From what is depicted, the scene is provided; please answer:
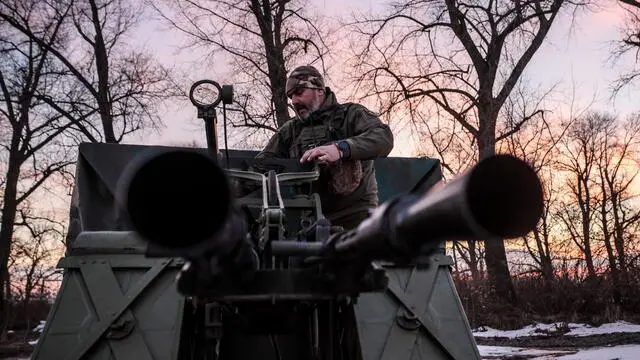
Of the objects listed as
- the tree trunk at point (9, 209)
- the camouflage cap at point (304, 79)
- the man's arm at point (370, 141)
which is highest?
the tree trunk at point (9, 209)

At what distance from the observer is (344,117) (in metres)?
4.14

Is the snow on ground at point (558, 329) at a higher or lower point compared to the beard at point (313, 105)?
lower

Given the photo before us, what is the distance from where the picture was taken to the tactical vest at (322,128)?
13.6 ft

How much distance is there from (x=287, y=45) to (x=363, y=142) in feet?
41.3

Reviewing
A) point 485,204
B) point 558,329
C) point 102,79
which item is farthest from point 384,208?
point 102,79

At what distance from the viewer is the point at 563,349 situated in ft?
33.0

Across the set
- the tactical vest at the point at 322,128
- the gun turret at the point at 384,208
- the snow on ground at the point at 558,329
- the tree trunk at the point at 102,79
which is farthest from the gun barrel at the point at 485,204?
the tree trunk at the point at 102,79

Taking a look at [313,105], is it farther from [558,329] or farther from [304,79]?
[558,329]

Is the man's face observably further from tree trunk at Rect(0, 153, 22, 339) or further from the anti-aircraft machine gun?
tree trunk at Rect(0, 153, 22, 339)

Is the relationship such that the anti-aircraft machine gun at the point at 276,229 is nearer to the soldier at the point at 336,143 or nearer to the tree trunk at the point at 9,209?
the soldier at the point at 336,143

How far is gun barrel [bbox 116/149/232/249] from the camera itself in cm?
148

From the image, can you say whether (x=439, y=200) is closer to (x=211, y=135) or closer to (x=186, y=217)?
(x=186, y=217)

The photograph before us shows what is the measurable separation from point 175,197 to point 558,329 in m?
12.5

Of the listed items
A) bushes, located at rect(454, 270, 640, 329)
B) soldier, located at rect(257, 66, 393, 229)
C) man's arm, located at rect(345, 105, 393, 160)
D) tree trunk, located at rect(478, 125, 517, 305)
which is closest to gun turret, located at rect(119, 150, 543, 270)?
soldier, located at rect(257, 66, 393, 229)
